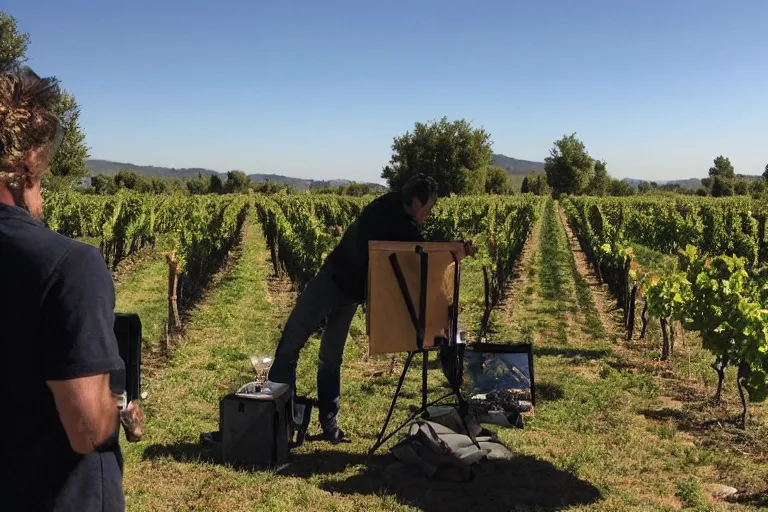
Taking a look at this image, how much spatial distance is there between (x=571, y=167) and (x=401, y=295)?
79.0 metres

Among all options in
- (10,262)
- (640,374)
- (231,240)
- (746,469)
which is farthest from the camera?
(231,240)

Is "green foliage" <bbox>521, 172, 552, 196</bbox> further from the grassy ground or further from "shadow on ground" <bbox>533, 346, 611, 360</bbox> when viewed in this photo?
the grassy ground

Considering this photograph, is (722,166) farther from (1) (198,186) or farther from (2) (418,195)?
(2) (418,195)

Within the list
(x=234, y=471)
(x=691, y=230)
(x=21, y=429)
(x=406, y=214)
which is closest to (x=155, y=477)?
(x=234, y=471)

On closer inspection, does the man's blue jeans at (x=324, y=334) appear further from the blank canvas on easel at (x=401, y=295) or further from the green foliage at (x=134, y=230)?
the green foliage at (x=134, y=230)

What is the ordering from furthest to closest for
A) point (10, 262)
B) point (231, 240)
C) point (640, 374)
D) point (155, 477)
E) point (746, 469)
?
point (231, 240) → point (640, 374) → point (746, 469) → point (155, 477) → point (10, 262)

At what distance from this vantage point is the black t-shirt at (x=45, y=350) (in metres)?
1.27

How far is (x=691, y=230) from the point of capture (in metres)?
17.3

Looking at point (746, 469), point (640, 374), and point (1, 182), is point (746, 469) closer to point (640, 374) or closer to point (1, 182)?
point (640, 374)

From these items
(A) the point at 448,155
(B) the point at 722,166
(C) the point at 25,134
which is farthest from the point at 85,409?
(B) the point at 722,166

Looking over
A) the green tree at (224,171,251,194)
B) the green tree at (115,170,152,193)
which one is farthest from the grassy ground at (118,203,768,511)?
the green tree at (224,171,251,194)

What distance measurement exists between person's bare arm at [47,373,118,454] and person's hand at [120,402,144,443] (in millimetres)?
166

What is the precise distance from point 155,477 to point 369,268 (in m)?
1.90

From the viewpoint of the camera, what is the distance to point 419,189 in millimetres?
4121
